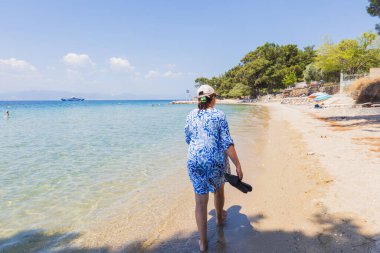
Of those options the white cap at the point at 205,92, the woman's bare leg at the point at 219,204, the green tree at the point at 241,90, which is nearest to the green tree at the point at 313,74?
the green tree at the point at 241,90

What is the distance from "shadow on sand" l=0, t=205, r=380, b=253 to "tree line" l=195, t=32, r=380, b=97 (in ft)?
161

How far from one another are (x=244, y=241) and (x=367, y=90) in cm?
2641

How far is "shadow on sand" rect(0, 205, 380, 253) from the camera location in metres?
3.32

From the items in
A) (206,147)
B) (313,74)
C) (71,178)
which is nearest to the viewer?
(206,147)

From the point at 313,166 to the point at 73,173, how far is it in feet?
22.5

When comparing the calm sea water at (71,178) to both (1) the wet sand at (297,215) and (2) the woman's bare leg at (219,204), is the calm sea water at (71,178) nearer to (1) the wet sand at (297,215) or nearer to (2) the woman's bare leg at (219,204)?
(1) the wet sand at (297,215)

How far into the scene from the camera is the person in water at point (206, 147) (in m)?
3.08

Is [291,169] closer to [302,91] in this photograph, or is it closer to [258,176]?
[258,176]

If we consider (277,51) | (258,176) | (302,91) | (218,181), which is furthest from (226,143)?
(277,51)

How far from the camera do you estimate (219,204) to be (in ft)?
12.8

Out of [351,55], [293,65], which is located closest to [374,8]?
[351,55]

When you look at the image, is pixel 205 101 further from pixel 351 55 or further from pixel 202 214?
pixel 351 55

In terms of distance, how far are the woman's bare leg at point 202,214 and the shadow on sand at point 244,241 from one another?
16 cm

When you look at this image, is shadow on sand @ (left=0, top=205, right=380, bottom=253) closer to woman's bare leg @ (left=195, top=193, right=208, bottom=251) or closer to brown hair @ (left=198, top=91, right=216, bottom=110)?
woman's bare leg @ (left=195, top=193, right=208, bottom=251)
